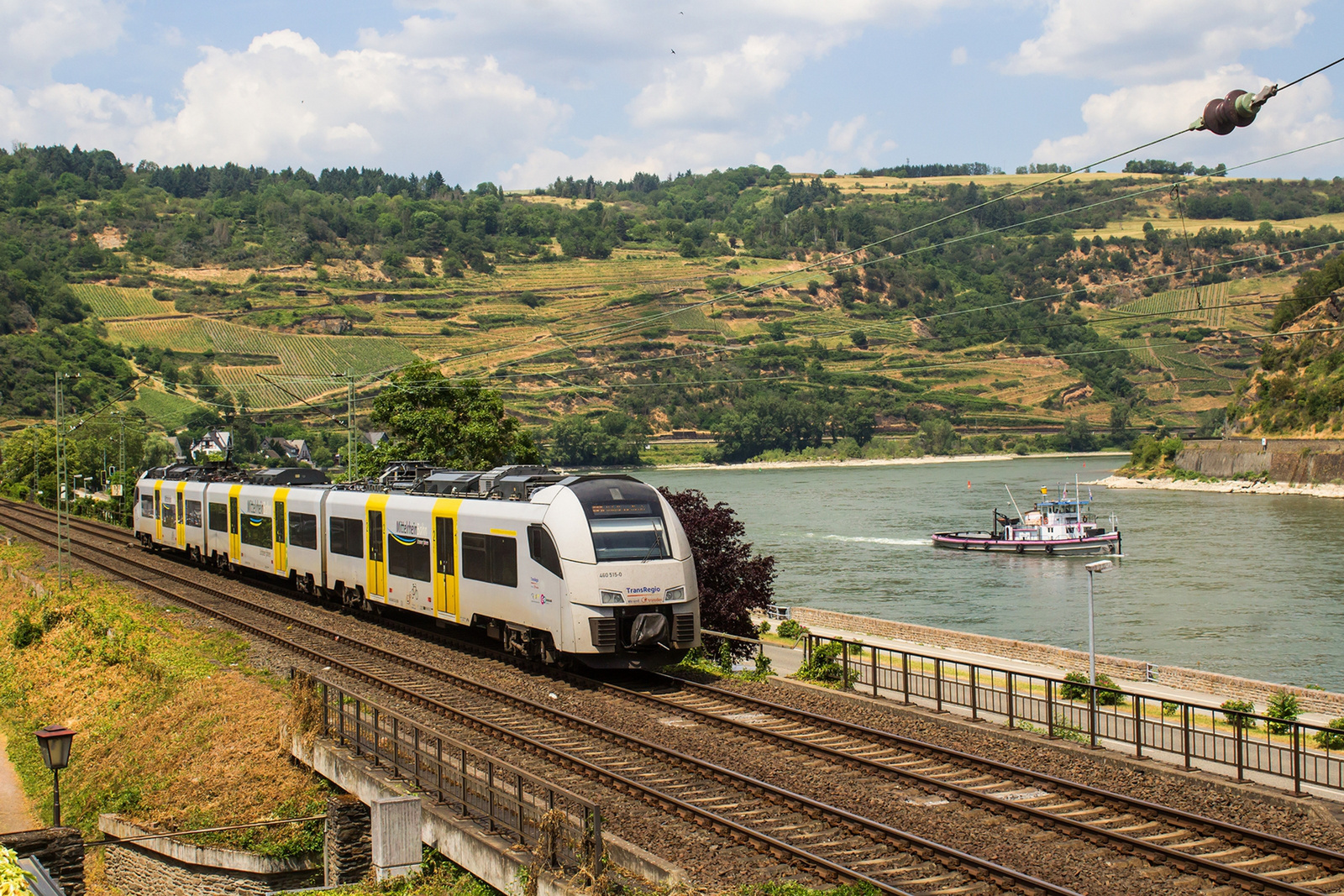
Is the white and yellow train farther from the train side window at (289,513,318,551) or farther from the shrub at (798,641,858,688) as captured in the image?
the shrub at (798,641,858,688)

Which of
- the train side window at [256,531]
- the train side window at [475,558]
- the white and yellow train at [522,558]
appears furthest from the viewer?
the train side window at [256,531]

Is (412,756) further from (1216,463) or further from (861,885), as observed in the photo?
(1216,463)

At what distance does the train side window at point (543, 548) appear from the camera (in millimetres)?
18688

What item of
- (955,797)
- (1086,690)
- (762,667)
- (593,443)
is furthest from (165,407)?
(955,797)

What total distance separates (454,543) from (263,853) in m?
7.84

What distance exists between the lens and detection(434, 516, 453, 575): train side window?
22406 mm

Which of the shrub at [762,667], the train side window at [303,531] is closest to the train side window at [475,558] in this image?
the shrub at [762,667]

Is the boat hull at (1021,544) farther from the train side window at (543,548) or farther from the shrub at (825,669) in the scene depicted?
the train side window at (543,548)

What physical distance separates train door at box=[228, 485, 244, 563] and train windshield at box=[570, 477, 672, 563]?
20.6 m

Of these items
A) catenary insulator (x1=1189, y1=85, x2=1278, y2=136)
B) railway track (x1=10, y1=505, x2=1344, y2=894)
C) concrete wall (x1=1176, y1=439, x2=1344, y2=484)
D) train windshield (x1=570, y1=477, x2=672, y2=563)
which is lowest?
concrete wall (x1=1176, y1=439, x2=1344, y2=484)

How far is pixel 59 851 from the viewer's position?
13.2 m

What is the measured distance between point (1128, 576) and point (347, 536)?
54.3 metres

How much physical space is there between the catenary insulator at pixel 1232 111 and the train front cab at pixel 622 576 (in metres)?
10.7

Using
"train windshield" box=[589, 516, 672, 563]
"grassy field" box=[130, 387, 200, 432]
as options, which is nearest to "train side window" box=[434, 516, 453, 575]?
"train windshield" box=[589, 516, 672, 563]
